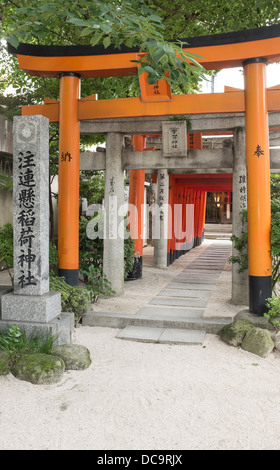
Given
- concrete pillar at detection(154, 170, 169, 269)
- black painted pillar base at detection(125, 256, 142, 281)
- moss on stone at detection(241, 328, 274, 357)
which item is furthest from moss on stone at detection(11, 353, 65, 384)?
concrete pillar at detection(154, 170, 169, 269)

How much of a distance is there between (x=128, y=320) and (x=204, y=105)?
395 cm

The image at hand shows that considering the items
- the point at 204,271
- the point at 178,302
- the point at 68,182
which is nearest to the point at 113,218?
the point at 68,182

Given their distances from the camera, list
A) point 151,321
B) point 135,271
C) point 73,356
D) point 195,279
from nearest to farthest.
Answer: point 73,356 → point 151,321 → point 135,271 → point 195,279

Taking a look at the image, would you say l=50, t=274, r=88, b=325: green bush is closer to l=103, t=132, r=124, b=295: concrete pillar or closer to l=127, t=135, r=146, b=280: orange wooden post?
l=103, t=132, r=124, b=295: concrete pillar

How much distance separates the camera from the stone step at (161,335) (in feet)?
18.6

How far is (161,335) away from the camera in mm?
5891

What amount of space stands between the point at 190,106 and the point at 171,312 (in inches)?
146

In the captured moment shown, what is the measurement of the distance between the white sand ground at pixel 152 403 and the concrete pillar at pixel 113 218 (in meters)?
2.66

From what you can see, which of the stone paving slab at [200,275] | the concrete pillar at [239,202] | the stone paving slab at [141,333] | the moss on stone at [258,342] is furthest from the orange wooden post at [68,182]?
the stone paving slab at [200,275]

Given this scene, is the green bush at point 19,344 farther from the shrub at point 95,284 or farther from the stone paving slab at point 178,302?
the stone paving slab at point 178,302

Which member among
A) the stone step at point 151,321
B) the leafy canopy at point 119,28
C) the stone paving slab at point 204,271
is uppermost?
the leafy canopy at point 119,28

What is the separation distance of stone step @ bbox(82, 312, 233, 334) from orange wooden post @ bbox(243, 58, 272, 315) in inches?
27.2

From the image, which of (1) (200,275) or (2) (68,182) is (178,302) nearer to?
(2) (68,182)
